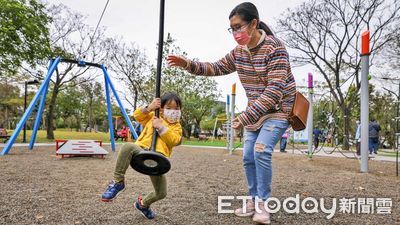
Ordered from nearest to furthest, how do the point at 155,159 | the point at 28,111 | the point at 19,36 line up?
the point at 155,159, the point at 28,111, the point at 19,36

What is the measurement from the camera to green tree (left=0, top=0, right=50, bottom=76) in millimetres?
14523

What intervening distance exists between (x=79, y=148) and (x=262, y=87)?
7872mm

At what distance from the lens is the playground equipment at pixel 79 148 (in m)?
9.34

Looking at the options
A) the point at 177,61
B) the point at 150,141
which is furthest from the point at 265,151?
the point at 177,61

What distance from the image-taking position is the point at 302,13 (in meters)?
18.1

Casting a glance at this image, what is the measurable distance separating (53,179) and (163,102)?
3.47m

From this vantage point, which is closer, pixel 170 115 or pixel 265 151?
pixel 265 151

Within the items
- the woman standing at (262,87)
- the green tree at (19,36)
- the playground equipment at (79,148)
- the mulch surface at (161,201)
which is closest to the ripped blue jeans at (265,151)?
the woman standing at (262,87)

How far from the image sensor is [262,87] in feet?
9.46

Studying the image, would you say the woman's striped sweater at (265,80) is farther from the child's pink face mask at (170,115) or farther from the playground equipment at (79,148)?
the playground equipment at (79,148)

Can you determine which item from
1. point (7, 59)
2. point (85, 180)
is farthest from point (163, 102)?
point (7, 59)

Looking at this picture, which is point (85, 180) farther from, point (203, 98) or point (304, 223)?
point (203, 98)

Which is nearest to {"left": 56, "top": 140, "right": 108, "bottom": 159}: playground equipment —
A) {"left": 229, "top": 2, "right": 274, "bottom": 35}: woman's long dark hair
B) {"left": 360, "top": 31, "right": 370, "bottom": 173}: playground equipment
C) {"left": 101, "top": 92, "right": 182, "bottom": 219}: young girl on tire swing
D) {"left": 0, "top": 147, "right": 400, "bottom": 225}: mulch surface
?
{"left": 0, "top": 147, "right": 400, "bottom": 225}: mulch surface

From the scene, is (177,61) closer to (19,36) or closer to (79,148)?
(79,148)
